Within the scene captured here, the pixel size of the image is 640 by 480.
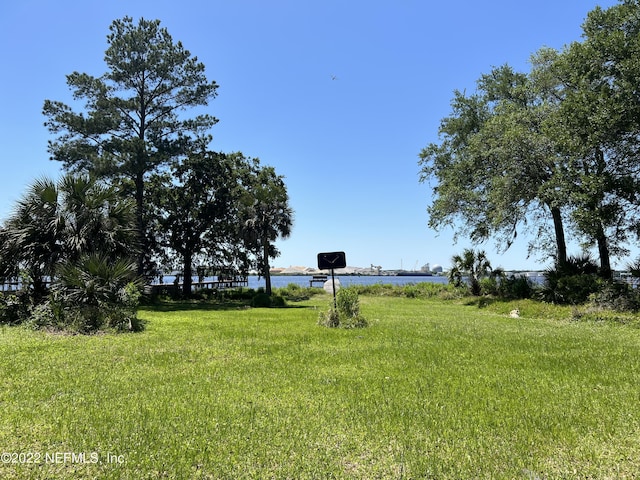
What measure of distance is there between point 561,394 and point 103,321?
953 centimetres

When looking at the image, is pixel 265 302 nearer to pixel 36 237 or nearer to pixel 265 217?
pixel 265 217

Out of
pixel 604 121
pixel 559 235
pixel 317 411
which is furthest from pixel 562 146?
pixel 317 411

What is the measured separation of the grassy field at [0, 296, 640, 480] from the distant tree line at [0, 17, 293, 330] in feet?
14.2

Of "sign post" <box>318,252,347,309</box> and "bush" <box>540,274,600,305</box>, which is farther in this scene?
"bush" <box>540,274,600,305</box>

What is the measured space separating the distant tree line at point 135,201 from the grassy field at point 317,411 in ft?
14.2

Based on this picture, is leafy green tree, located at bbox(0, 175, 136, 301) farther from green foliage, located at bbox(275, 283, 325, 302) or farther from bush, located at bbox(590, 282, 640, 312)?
green foliage, located at bbox(275, 283, 325, 302)

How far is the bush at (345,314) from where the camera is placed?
10.7 m

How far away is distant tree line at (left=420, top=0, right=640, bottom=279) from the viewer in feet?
42.7

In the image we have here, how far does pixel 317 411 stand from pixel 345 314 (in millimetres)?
Result: 7076

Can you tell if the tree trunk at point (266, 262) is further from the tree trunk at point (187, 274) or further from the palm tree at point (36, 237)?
the palm tree at point (36, 237)

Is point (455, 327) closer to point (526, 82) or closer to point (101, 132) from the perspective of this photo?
point (526, 82)

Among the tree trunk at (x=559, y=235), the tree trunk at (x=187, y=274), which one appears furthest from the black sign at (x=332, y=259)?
the tree trunk at (x=187, y=274)

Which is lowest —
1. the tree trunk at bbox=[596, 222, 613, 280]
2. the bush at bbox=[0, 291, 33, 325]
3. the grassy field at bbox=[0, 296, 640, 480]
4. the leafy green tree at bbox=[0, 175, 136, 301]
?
the grassy field at bbox=[0, 296, 640, 480]

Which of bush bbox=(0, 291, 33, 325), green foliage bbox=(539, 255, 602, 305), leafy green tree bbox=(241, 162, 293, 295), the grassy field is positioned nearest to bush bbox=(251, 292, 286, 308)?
leafy green tree bbox=(241, 162, 293, 295)
